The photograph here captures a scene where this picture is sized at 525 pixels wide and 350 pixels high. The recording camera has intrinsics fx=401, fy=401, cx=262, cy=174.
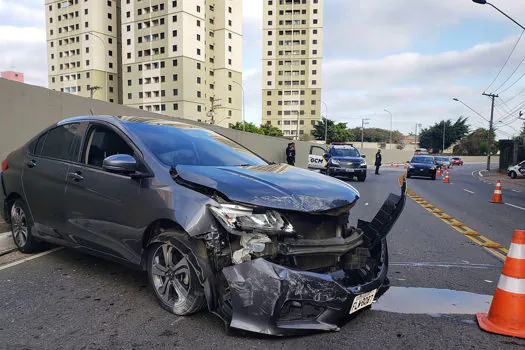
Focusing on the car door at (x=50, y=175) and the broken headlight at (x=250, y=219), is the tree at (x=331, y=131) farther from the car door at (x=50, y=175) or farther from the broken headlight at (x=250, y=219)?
the broken headlight at (x=250, y=219)

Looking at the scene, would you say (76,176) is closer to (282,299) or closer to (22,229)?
(22,229)

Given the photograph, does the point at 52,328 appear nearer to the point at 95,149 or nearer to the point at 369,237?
the point at 95,149

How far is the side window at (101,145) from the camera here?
385 centimetres

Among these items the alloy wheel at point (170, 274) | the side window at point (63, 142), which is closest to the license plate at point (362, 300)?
the alloy wheel at point (170, 274)

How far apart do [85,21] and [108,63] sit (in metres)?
9.76

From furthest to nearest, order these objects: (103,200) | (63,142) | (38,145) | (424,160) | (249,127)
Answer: (249,127), (424,160), (38,145), (63,142), (103,200)

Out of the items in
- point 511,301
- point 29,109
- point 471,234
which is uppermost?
point 29,109

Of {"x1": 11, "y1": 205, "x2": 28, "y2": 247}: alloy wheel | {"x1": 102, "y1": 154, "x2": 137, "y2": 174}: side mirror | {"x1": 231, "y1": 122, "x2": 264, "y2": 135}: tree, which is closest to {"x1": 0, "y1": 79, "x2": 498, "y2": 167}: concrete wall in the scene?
{"x1": 11, "y1": 205, "x2": 28, "y2": 247}: alloy wheel

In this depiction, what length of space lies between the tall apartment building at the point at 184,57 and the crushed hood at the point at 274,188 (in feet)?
245

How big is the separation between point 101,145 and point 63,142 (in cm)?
74

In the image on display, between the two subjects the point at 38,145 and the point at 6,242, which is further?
the point at 6,242

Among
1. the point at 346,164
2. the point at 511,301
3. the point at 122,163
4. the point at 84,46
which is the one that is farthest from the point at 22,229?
the point at 84,46

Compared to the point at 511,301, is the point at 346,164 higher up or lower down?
higher up

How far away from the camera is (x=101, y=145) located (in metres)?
4.01
